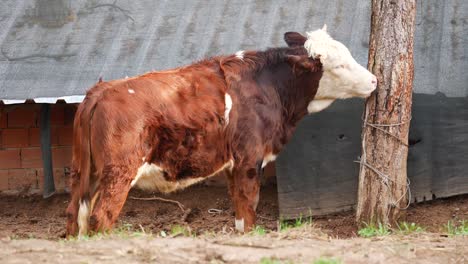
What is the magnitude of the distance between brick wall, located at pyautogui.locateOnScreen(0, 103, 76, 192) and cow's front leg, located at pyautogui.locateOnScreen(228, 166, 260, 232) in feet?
11.1

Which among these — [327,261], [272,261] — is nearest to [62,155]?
[272,261]

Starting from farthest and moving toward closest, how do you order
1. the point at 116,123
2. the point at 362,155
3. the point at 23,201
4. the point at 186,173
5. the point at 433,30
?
the point at 23,201, the point at 433,30, the point at 362,155, the point at 186,173, the point at 116,123

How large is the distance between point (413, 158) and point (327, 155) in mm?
927

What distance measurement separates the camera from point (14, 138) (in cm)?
1089

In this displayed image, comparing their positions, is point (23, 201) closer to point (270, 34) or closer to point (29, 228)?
point (29, 228)

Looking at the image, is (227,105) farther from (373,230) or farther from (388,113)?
(373,230)

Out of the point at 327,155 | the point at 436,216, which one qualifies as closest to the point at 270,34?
the point at 327,155

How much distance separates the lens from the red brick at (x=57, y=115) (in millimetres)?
10852

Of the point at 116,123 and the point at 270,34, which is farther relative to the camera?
the point at 270,34

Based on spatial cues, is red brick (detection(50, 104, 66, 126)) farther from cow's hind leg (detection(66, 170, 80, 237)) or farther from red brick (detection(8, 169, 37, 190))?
cow's hind leg (detection(66, 170, 80, 237))

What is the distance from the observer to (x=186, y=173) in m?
7.94

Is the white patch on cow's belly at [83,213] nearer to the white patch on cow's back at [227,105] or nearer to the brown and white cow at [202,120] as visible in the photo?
the brown and white cow at [202,120]

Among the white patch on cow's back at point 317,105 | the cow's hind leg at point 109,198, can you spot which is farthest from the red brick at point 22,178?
the white patch on cow's back at point 317,105

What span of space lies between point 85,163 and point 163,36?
2.85 meters
